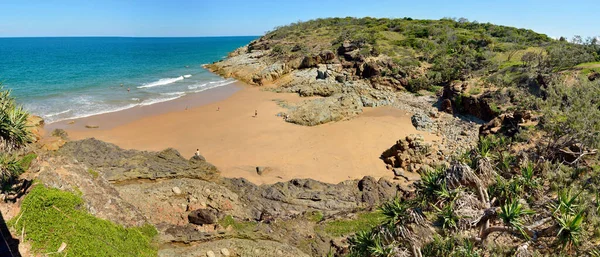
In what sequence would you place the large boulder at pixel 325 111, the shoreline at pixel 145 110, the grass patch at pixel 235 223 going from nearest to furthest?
the grass patch at pixel 235 223
the shoreline at pixel 145 110
the large boulder at pixel 325 111

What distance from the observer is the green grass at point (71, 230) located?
852 centimetres

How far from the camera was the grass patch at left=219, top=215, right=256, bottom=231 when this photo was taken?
1191 cm

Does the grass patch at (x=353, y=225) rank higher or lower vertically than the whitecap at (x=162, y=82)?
lower

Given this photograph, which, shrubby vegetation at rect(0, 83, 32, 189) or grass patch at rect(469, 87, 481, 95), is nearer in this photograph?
shrubby vegetation at rect(0, 83, 32, 189)

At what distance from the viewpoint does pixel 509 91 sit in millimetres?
27516

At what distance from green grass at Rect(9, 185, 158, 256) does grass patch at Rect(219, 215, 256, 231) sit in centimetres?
265

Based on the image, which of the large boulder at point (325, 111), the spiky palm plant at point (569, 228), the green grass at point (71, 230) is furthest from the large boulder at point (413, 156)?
the green grass at point (71, 230)

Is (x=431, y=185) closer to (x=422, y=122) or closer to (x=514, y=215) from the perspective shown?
(x=514, y=215)

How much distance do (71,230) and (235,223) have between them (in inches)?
203

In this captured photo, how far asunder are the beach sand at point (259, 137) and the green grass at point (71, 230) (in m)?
8.77

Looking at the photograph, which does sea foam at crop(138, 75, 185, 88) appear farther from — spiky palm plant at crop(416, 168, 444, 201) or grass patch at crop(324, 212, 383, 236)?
spiky palm plant at crop(416, 168, 444, 201)

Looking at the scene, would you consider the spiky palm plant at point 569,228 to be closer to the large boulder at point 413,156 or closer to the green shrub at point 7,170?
the large boulder at point 413,156

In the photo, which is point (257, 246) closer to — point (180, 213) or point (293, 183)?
point (180, 213)

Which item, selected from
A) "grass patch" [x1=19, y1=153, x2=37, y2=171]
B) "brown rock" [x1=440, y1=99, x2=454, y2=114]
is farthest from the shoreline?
"brown rock" [x1=440, y1=99, x2=454, y2=114]
